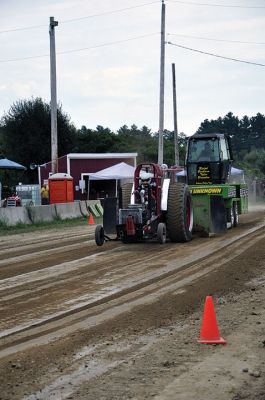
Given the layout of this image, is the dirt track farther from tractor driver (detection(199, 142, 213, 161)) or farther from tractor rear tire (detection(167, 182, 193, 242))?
tractor driver (detection(199, 142, 213, 161))

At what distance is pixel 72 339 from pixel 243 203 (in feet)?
52.0

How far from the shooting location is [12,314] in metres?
7.91

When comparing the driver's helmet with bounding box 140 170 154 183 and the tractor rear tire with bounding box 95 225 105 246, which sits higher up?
the driver's helmet with bounding box 140 170 154 183

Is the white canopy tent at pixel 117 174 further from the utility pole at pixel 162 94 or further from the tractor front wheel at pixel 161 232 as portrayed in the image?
the tractor front wheel at pixel 161 232

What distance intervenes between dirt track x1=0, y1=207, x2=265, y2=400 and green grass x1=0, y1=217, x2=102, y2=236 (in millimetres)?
8541

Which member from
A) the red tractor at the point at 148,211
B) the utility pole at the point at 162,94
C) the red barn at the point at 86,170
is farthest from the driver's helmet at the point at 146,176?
the red barn at the point at 86,170

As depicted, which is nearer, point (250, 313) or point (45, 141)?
point (250, 313)

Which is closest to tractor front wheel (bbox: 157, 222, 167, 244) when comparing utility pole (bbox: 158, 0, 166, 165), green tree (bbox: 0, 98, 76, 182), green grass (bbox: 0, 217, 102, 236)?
green grass (bbox: 0, 217, 102, 236)

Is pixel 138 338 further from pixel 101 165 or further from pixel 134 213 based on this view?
pixel 101 165

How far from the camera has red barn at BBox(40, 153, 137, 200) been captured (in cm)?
4512

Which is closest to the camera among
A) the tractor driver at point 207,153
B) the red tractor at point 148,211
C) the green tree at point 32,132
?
the red tractor at point 148,211

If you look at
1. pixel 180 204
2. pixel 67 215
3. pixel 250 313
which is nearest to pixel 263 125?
pixel 67 215

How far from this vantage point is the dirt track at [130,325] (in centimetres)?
516

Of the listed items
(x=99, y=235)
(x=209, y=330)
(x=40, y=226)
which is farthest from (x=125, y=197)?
(x=209, y=330)
